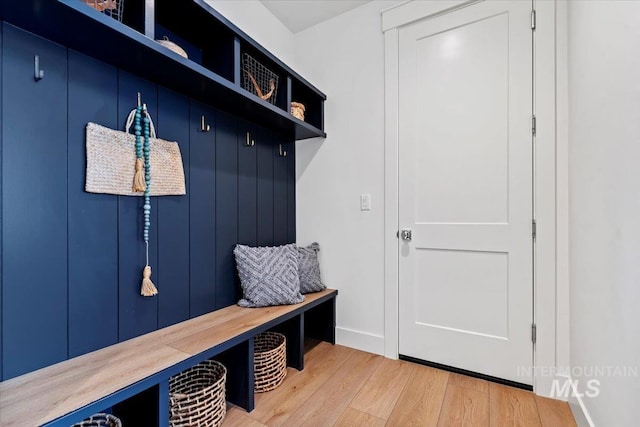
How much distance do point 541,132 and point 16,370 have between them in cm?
250

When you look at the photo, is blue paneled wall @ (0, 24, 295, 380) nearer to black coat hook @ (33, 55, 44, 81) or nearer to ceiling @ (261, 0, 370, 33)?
black coat hook @ (33, 55, 44, 81)

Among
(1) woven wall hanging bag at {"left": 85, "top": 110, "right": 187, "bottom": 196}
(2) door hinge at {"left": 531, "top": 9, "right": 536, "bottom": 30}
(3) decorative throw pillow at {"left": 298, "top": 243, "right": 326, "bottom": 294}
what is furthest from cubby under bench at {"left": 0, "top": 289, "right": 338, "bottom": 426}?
(2) door hinge at {"left": 531, "top": 9, "right": 536, "bottom": 30}

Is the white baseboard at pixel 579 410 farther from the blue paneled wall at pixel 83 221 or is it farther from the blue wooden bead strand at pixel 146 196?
the blue wooden bead strand at pixel 146 196

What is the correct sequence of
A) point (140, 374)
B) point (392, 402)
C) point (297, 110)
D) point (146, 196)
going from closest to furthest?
point (140, 374) < point (146, 196) < point (392, 402) < point (297, 110)

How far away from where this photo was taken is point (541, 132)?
160 centimetres

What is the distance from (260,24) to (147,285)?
1.90 meters

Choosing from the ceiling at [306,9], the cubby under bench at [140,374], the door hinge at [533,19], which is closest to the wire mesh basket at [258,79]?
the ceiling at [306,9]

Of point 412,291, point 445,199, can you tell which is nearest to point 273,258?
point 412,291

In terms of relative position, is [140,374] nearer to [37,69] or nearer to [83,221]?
[83,221]

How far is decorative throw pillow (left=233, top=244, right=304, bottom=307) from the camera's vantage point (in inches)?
69.6

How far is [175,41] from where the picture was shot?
1.55 m

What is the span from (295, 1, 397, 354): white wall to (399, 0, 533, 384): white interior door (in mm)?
185

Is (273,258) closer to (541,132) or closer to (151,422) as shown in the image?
(151,422)

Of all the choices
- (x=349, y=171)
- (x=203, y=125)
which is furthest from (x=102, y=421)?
(x=349, y=171)
